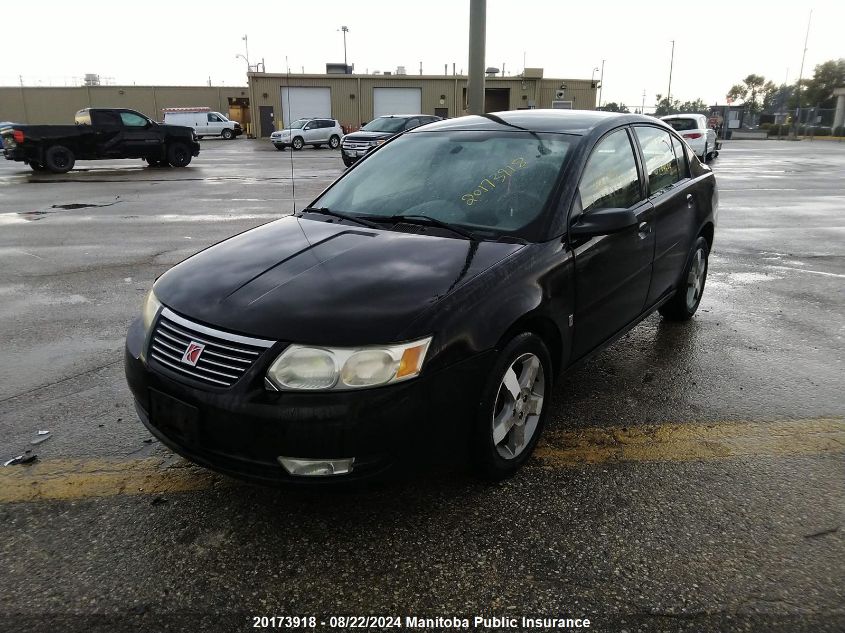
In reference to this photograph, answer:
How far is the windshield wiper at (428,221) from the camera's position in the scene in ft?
10.0

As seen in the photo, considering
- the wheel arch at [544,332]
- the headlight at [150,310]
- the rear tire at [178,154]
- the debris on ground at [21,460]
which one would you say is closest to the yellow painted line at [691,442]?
the wheel arch at [544,332]

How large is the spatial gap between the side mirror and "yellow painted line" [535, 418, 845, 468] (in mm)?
1043

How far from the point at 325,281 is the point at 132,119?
19.7 m

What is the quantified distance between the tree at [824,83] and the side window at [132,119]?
73682 millimetres

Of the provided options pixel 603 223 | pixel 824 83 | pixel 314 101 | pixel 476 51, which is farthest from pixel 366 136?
pixel 824 83

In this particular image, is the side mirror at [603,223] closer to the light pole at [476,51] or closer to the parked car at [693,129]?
the light pole at [476,51]

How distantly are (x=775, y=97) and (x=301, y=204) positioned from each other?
103m

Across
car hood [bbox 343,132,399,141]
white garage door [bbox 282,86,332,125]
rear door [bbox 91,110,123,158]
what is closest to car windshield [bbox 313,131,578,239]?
rear door [bbox 91,110,123,158]

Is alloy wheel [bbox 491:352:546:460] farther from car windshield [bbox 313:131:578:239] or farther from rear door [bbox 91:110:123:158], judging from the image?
rear door [bbox 91:110:123:158]

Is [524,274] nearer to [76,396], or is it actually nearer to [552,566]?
[552,566]

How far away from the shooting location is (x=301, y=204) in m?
Answer: 11.5

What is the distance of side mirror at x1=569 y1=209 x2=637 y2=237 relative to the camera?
3076mm

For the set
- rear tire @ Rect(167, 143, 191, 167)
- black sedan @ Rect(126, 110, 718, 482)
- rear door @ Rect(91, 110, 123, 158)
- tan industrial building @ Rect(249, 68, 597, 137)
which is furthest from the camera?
tan industrial building @ Rect(249, 68, 597, 137)

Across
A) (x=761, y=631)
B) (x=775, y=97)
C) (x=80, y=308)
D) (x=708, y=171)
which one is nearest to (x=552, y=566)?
(x=761, y=631)
